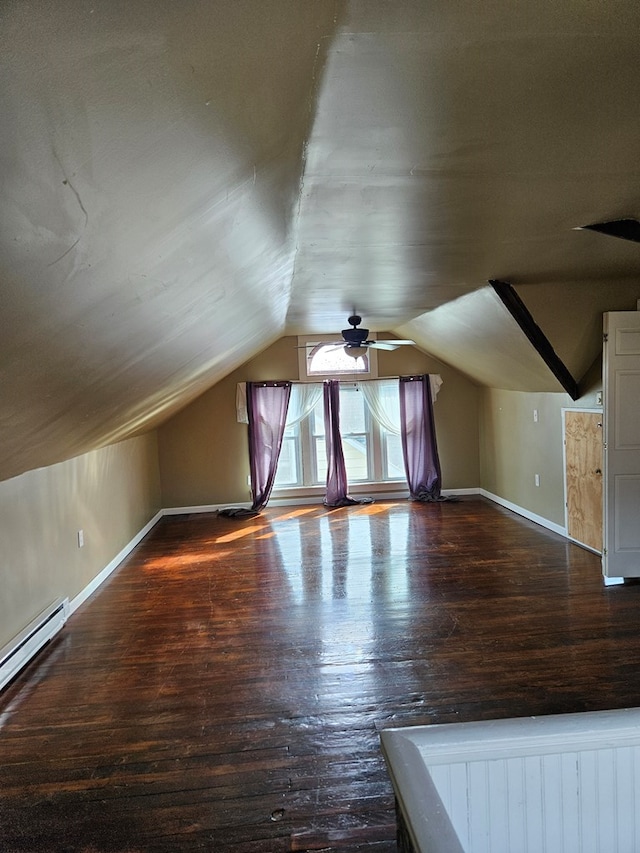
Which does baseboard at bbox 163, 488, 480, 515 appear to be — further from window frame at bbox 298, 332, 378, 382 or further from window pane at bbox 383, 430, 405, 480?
window frame at bbox 298, 332, 378, 382

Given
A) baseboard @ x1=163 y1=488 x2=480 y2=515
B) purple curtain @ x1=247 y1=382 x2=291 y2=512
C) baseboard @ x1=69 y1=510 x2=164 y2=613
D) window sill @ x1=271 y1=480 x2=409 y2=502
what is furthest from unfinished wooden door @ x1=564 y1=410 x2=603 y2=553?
baseboard @ x1=69 y1=510 x2=164 y2=613

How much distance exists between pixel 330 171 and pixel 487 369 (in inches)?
179

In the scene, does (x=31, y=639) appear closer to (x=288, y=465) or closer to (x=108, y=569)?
(x=108, y=569)

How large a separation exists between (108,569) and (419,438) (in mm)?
4181

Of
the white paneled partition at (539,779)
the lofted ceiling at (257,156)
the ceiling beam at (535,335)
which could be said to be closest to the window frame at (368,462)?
the ceiling beam at (535,335)

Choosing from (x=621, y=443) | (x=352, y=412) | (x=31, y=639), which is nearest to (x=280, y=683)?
(x=31, y=639)

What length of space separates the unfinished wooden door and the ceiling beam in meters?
0.30

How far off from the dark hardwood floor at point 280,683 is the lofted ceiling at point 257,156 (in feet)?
4.49

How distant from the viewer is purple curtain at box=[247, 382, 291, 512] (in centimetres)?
698

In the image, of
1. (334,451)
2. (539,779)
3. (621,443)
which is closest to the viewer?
(539,779)

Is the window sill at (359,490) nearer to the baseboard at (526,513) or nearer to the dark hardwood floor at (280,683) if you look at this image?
the baseboard at (526,513)

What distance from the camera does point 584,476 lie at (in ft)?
15.7

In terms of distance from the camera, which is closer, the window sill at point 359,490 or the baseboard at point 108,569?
the baseboard at point 108,569

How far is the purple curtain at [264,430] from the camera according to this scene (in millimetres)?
6984
